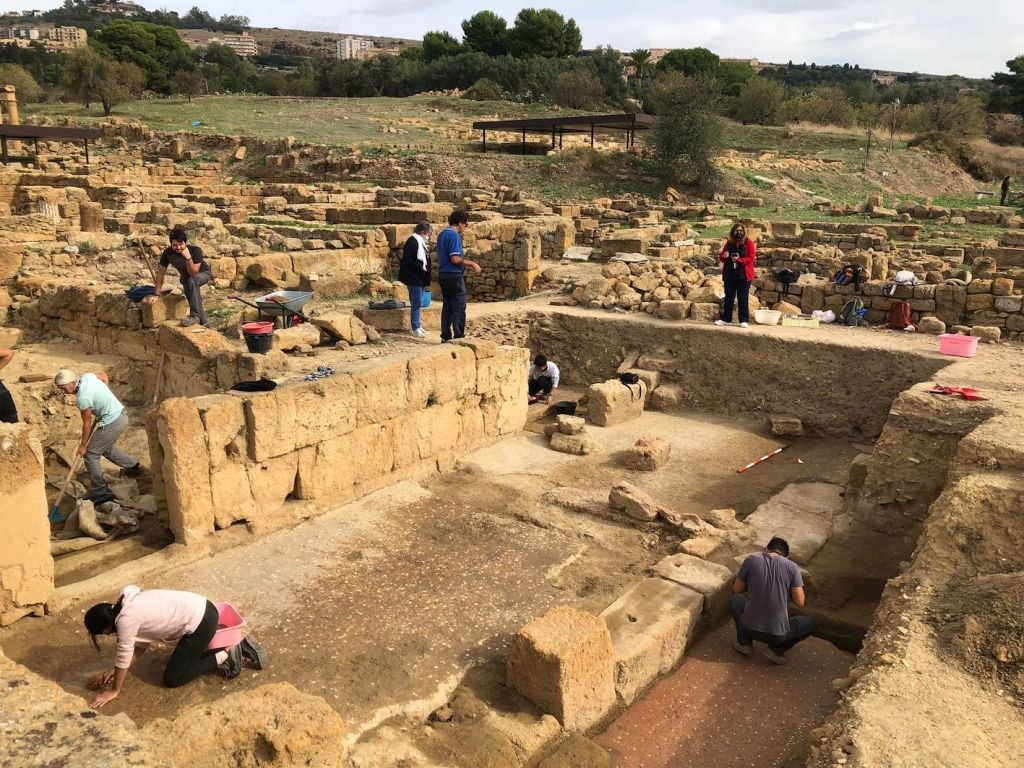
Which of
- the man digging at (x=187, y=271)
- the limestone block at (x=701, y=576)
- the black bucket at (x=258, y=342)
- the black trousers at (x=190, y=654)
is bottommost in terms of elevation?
the limestone block at (x=701, y=576)

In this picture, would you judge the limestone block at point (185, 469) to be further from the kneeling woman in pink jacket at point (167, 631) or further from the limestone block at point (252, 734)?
the limestone block at point (252, 734)

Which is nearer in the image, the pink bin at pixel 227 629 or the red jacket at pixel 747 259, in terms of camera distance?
the pink bin at pixel 227 629

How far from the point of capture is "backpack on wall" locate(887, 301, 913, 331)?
1128 cm

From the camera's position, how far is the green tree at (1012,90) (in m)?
52.7

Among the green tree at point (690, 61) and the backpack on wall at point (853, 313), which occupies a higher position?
the green tree at point (690, 61)

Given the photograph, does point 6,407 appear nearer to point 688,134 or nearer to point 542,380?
point 542,380

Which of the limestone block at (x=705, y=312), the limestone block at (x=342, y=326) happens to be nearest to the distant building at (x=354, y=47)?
the limestone block at (x=705, y=312)

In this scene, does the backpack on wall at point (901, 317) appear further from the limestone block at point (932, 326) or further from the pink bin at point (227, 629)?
the pink bin at point (227, 629)

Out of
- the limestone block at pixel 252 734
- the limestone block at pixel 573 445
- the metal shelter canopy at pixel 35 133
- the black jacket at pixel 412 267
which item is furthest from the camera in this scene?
the metal shelter canopy at pixel 35 133

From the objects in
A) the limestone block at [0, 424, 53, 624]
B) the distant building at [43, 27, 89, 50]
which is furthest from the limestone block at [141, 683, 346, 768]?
the distant building at [43, 27, 89, 50]

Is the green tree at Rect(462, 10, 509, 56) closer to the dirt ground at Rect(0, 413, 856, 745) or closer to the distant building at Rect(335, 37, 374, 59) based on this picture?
the dirt ground at Rect(0, 413, 856, 745)

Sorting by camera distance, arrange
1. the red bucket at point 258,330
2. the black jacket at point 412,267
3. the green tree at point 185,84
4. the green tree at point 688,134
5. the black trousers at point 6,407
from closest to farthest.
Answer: the black trousers at point 6,407 → the red bucket at point 258,330 → the black jacket at point 412,267 → the green tree at point 688,134 → the green tree at point 185,84

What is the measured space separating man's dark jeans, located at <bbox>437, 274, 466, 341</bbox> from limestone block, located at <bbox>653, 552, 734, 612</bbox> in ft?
14.9

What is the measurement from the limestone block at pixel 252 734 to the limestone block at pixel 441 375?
4.33m
